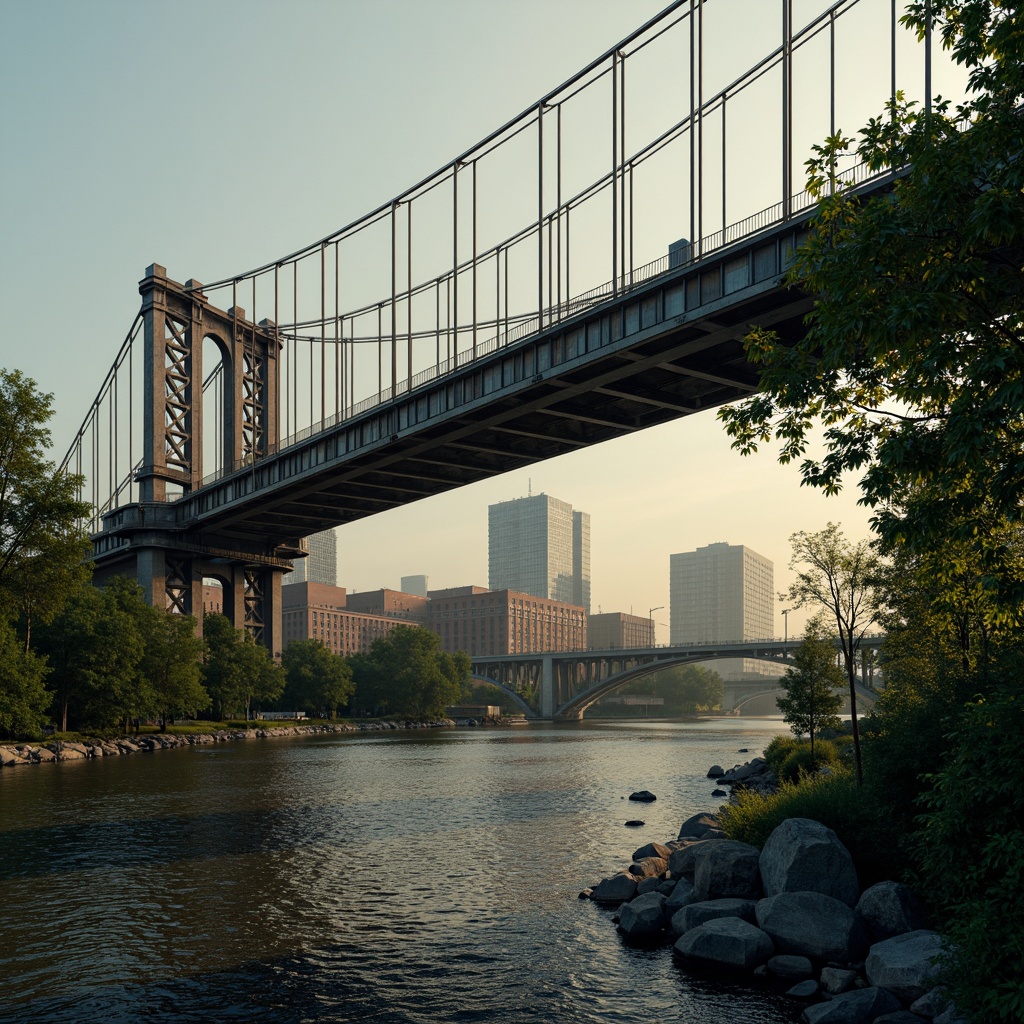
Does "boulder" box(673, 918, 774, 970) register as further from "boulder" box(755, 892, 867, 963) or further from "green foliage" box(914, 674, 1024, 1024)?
"green foliage" box(914, 674, 1024, 1024)

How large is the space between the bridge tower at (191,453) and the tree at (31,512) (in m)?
36.3

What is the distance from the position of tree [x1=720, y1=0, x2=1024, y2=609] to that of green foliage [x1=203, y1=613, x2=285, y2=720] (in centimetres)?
8700

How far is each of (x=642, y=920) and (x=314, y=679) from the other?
107 metres

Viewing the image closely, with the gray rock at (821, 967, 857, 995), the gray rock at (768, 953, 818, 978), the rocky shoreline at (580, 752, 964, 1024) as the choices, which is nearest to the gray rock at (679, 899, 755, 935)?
the rocky shoreline at (580, 752, 964, 1024)

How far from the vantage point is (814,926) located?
16.8 meters

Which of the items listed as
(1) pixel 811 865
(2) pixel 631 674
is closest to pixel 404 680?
(2) pixel 631 674

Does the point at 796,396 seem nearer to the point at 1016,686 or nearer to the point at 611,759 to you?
the point at 1016,686

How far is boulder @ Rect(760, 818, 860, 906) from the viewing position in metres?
18.1

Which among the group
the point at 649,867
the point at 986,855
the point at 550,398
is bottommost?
the point at 649,867

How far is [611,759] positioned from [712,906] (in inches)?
1959

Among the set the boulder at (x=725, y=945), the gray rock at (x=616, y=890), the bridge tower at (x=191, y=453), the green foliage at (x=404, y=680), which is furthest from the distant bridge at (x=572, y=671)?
the boulder at (x=725, y=945)

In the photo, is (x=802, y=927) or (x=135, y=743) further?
(x=135, y=743)

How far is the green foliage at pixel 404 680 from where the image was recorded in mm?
138750

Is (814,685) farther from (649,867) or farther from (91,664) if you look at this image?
(91,664)
